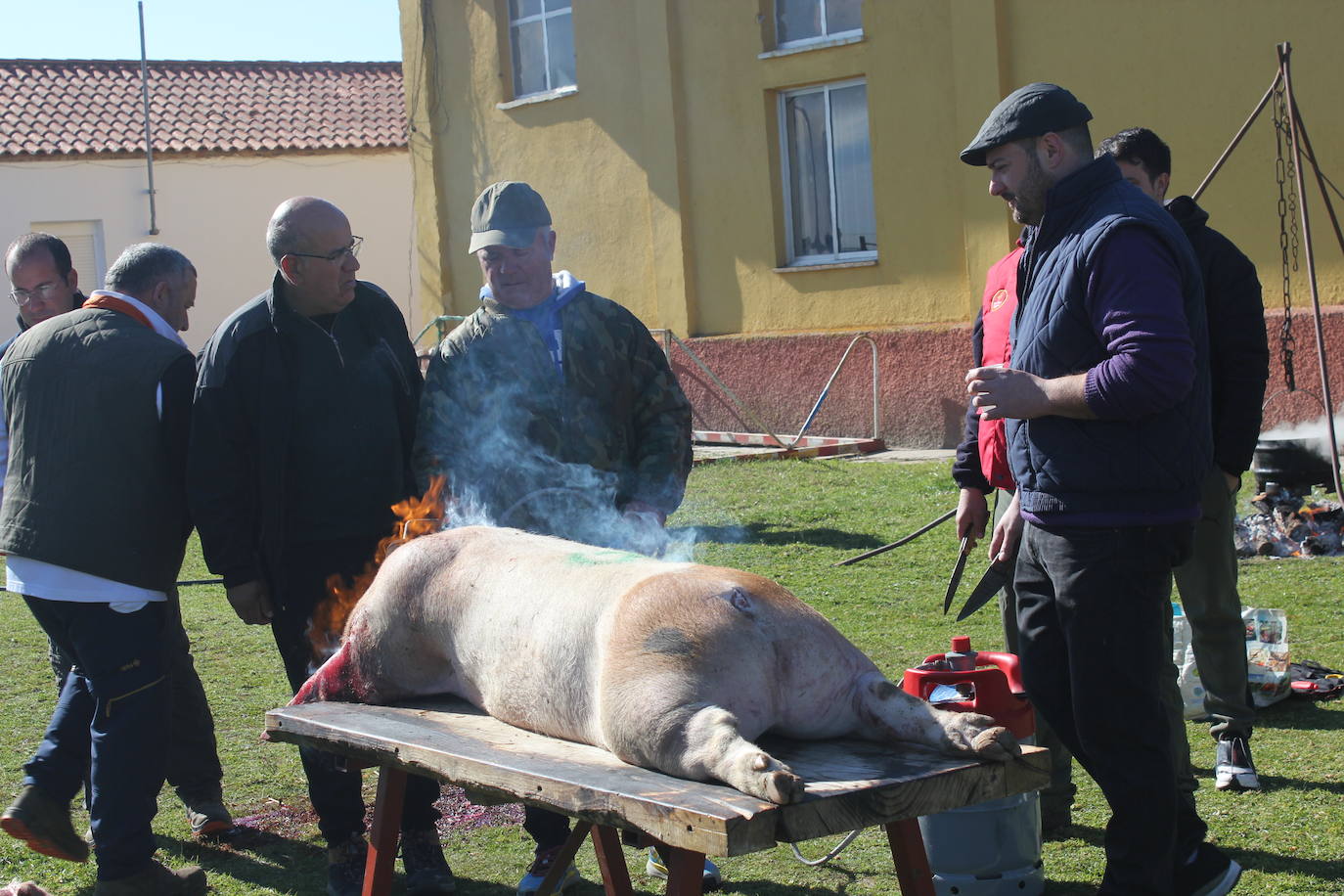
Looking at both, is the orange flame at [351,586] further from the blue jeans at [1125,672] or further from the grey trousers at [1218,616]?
the grey trousers at [1218,616]

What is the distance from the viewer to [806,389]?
13.5 meters

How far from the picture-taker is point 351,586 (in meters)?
4.36

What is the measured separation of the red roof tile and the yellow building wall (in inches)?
479

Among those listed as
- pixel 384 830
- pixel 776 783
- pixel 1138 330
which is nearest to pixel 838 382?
pixel 384 830

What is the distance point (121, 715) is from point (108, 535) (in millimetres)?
537

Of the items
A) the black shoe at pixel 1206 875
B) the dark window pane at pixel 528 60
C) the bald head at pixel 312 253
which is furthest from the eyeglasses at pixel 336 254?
the dark window pane at pixel 528 60

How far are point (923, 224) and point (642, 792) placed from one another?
10.5m

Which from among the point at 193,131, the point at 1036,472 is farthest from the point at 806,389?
the point at 193,131

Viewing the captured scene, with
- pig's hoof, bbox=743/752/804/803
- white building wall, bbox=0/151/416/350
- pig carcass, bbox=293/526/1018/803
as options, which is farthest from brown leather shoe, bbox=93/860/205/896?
white building wall, bbox=0/151/416/350

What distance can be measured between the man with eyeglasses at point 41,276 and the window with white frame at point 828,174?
884 cm

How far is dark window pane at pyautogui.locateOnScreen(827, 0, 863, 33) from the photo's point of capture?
42.9 ft

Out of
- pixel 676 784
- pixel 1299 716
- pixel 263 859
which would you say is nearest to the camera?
pixel 676 784

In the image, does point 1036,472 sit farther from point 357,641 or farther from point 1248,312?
point 357,641

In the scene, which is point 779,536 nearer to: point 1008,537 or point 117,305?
point 1008,537
